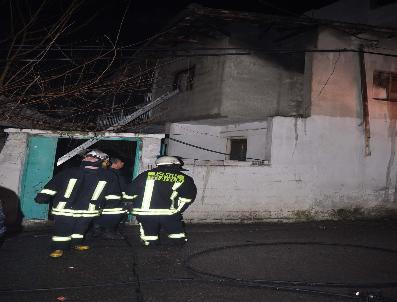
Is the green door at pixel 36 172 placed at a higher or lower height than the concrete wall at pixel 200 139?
lower

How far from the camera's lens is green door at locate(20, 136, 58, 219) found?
8.11m

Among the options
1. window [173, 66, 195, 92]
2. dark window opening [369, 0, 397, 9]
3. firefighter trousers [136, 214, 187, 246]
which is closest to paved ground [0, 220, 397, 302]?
firefighter trousers [136, 214, 187, 246]

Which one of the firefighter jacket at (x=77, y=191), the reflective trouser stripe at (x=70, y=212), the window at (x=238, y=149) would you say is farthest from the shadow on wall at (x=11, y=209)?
the window at (x=238, y=149)

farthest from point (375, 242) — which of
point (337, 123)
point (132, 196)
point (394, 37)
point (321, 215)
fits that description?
point (394, 37)

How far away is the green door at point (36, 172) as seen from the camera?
8.11 meters

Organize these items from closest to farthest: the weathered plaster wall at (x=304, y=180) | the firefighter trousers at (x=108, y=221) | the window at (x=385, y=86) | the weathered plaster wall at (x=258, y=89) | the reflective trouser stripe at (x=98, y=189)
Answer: the reflective trouser stripe at (x=98, y=189) < the firefighter trousers at (x=108, y=221) < the weathered plaster wall at (x=304, y=180) < the window at (x=385, y=86) < the weathered plaster wall at (x=258, y=89)

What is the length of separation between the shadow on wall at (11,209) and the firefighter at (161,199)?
338 cm

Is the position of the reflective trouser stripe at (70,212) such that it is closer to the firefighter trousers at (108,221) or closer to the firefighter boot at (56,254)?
the firefighter boot at (56,254)

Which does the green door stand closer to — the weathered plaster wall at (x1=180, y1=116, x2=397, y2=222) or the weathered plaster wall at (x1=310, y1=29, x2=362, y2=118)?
the weathered plaster wall at (x1=180, y1=116, x2=397, y2=222)

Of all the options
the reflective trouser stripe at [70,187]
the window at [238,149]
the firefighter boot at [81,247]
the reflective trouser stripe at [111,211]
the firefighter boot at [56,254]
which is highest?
the window at [238,149]

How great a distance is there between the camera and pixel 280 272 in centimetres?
518

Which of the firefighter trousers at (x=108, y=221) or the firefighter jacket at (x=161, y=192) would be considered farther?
the firefighter trousers at (x=108, y=221)

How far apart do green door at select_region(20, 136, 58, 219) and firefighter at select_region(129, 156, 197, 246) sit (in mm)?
3038

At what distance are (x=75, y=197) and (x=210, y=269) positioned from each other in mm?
2523
